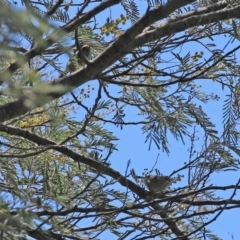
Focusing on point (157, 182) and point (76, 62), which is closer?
point (76, 62)

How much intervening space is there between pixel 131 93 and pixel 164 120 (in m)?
0.22

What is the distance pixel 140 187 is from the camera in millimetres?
2502

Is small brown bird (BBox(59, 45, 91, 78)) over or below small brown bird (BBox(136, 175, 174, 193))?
over

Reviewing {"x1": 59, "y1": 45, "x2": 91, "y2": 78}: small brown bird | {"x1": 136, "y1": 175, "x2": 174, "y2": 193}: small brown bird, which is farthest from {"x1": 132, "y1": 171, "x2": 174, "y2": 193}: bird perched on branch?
{"x1": 59, "y1": 45, "x2": 91, "y2": 78}: small brown bird

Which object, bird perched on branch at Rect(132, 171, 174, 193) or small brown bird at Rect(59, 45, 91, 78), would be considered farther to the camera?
bird perched on branch at Rect(132, 171, 174, 193)

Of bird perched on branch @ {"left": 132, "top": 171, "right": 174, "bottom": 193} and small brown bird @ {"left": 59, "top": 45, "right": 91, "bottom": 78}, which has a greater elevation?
small brown bird @ {"left": 59, "top": 45, "right": 91, "bottom": 78}

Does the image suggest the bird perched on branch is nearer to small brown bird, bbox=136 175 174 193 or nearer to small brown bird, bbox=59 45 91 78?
small brown bird, bbox=136 175 174 193

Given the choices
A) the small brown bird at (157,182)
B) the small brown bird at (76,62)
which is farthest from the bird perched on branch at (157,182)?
the small brown bird at (76,62)

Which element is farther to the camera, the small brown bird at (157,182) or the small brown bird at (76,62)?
the small brown bird at (157,182)

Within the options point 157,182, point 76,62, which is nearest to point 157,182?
point 157,182

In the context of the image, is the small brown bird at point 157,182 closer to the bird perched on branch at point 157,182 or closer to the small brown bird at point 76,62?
the bird perched on branch at point 157,182

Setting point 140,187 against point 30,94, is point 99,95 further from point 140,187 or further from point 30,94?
point 30,94

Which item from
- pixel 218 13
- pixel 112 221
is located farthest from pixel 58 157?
pixel 218 13

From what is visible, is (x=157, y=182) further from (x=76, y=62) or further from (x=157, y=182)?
(x=76, y=62)
